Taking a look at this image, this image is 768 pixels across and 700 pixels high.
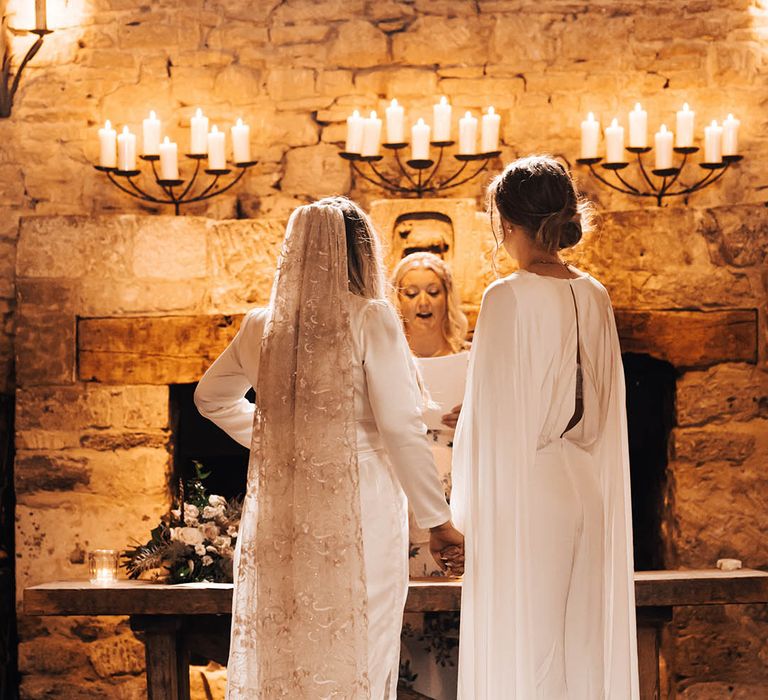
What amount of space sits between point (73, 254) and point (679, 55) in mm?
2604

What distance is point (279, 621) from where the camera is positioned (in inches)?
111

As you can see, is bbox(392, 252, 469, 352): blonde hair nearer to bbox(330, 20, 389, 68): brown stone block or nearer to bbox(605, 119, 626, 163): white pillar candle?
bbox(605, 119, 626, 163): white pillar candle

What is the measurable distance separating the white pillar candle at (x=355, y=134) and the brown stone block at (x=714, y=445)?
1.71 meters

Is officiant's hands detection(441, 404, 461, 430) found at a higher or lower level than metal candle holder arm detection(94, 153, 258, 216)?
lower

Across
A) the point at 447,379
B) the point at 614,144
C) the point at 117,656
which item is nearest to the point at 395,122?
the point at 614,144

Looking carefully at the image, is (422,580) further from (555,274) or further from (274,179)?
(274,179)

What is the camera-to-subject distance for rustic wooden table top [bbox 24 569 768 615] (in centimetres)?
341

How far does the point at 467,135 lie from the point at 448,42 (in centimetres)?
49

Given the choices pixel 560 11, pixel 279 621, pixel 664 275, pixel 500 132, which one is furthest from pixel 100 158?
pixel 279 621

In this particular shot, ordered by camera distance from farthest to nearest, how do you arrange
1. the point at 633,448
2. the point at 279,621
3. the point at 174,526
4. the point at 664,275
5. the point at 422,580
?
1. the point at 633,448
2. the point at 664,275
3. the point at 174,526
4. the point at 422,580
5. the point at 279,621

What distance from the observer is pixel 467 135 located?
468 cm

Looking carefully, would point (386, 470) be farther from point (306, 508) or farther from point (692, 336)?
point (692, 336)

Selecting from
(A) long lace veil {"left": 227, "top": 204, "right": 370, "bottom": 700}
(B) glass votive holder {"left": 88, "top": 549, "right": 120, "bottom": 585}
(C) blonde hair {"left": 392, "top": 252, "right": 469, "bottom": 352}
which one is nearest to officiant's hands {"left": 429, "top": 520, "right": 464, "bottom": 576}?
(A) long lace veil {"left": 227, "top": 204, "right": 370, "bottom": 700}

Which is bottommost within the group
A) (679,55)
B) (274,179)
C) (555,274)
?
(555,274)
